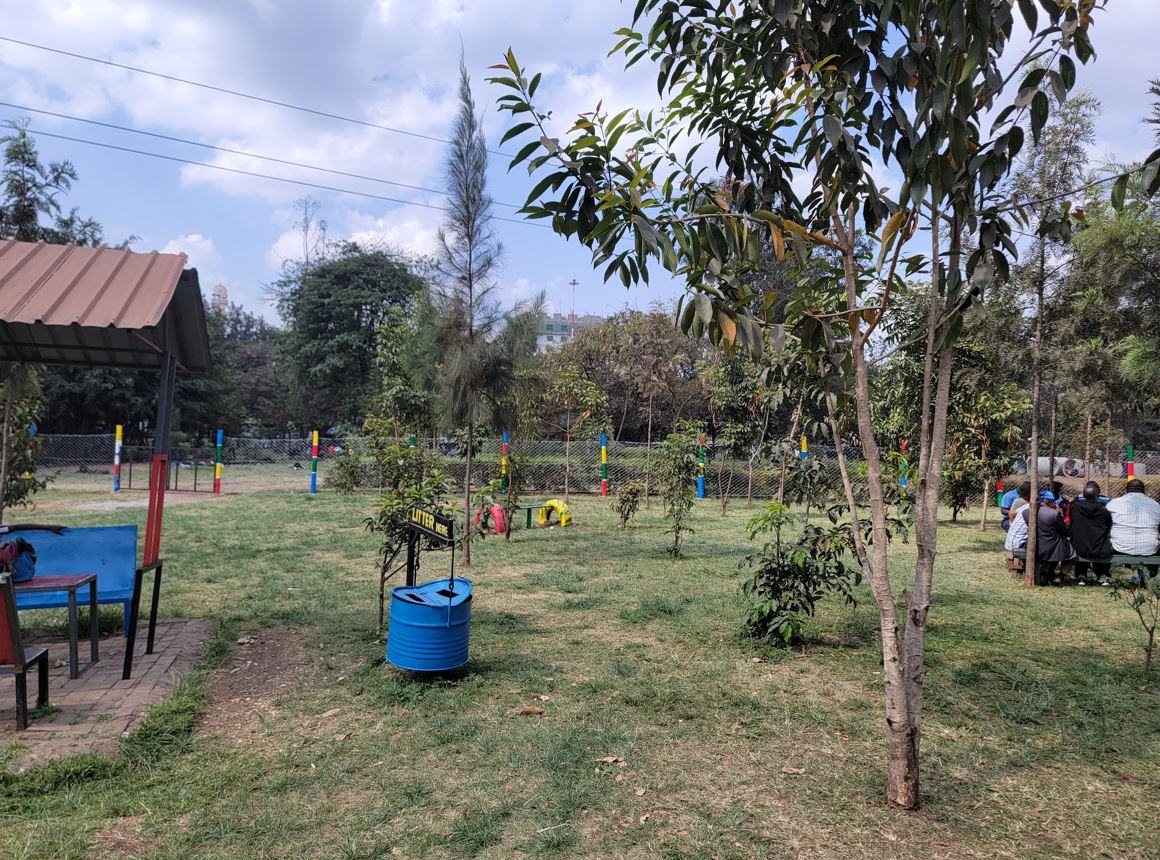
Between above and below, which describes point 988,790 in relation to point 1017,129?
below

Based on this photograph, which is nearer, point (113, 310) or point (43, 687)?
point (43, 687)

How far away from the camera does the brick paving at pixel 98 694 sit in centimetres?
378

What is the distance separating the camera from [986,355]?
934 centimetres

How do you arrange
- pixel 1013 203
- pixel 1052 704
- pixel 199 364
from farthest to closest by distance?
pixel 199 364
pixel 1052 704
pixel 1013 203

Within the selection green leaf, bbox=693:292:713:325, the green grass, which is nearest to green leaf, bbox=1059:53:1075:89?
green leaf, bbox=693:292:713:325

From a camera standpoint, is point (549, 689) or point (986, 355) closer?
point (549, 689)

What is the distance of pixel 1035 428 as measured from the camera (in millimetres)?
8516

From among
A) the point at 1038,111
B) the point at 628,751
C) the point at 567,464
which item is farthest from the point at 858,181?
the point at 567,464

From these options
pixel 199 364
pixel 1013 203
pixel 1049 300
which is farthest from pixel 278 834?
pixel 1049 300

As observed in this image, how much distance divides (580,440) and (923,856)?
62.0 ft

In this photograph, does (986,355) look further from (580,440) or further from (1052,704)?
(580,440)

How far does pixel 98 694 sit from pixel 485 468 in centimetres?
1562

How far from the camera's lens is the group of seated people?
328 inches

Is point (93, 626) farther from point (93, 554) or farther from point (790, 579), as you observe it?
point (790, 579)
